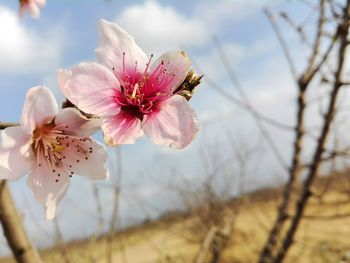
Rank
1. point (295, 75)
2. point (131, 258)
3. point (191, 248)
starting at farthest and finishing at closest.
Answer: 1. point (131, 258)
2. point (191, 248)
3. point (295, 75)

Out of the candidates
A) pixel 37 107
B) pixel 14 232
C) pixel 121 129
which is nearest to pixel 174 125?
pixel 121 129

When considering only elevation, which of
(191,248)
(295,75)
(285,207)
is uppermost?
(295,75)

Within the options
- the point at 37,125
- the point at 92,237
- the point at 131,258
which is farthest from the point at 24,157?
the point at 131,258

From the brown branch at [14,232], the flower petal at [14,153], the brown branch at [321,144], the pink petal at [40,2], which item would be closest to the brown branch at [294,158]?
the brown branch at [321,144]

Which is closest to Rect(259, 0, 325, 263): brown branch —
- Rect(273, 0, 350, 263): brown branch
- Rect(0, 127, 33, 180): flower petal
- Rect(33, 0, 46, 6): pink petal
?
Rect(273, 0, 350, 263): brown branch

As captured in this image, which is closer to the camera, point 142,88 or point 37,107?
point 37,107

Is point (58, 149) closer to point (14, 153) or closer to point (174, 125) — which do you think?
point (14, 153)

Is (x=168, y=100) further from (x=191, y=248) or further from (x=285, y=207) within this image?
(x=191, y=248)

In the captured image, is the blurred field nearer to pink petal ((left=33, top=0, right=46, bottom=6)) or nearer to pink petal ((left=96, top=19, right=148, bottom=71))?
pink petal ((left=33, top=0, right=46, bottom=6))
